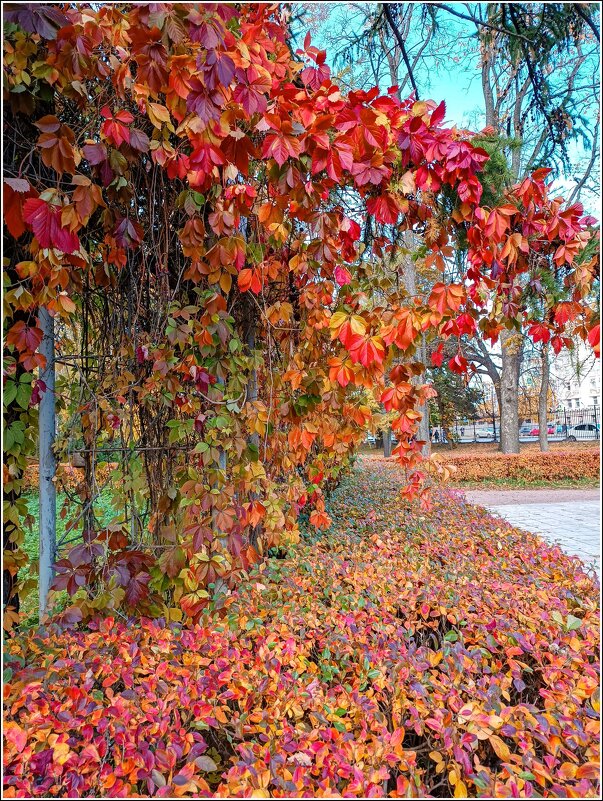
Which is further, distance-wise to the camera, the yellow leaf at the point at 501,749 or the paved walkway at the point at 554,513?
the paved walkway at the point at 554,513

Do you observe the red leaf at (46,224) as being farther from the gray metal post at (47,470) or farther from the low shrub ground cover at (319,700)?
the low shrub ground cover at (319,700)

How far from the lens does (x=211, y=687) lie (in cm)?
131

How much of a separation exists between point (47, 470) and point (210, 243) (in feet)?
3.26

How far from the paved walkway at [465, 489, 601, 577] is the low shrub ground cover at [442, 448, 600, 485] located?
1.15 m

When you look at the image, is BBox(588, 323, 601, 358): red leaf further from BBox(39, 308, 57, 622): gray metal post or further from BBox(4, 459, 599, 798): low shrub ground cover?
BBox(39, 308, 57, 622): gray metal post

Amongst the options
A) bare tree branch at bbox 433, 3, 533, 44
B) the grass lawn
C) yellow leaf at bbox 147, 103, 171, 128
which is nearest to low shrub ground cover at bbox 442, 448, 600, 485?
the grass lawn

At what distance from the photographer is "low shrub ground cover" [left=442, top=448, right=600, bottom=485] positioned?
9078 millimetres

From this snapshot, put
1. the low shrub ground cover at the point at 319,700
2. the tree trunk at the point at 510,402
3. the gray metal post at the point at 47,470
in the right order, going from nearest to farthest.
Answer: the low shrub ground cover at the point at 319,700 < the gray metal post at the point at 47,470 < the tree trunk at the point at 510,402

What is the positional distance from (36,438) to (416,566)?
1888 millimetres

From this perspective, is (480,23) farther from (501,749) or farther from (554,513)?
(554,513)

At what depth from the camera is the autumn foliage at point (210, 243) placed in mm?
1129

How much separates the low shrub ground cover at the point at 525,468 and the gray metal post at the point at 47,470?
800cm

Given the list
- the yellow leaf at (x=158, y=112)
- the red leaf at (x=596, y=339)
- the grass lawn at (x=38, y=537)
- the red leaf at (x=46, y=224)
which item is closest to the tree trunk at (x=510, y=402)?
the grass lawn at (x=38, y=537)

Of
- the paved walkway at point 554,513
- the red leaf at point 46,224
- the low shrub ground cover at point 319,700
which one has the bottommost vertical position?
the paved walkway at point 554,513
